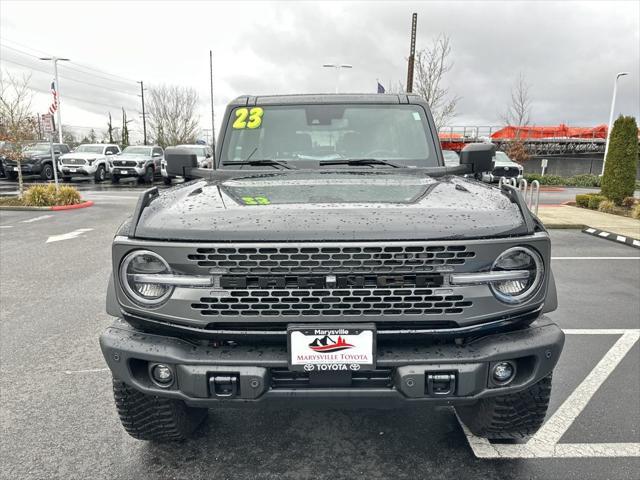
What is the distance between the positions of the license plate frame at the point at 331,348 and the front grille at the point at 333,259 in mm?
243

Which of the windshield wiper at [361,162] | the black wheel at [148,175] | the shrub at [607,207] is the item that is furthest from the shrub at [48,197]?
the shrub at [607,207]

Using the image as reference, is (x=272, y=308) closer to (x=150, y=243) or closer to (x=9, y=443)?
(x=150, y=243)

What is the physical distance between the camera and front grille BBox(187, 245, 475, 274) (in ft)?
6.31

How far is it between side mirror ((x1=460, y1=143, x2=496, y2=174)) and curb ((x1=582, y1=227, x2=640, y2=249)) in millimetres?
6897

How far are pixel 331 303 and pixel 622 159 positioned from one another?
15.1 m

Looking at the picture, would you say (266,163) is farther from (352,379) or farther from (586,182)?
(586,182)

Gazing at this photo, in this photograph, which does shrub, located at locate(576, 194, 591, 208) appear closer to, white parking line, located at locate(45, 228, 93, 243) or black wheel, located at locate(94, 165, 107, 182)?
white parking line, located at locate(45, 228, 93, 243)

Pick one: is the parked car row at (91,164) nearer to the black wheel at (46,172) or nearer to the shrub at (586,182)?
the black wheel at (46,172)

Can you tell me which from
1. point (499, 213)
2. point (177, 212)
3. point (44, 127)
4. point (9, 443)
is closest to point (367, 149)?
point (499, 213)

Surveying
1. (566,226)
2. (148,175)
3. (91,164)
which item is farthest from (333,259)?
(91,164)

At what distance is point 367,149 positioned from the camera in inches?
134

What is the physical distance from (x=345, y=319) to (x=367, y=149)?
1744 mm

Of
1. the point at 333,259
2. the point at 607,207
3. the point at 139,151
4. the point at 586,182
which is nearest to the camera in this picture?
the point at 333,259

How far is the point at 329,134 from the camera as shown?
349 cm
